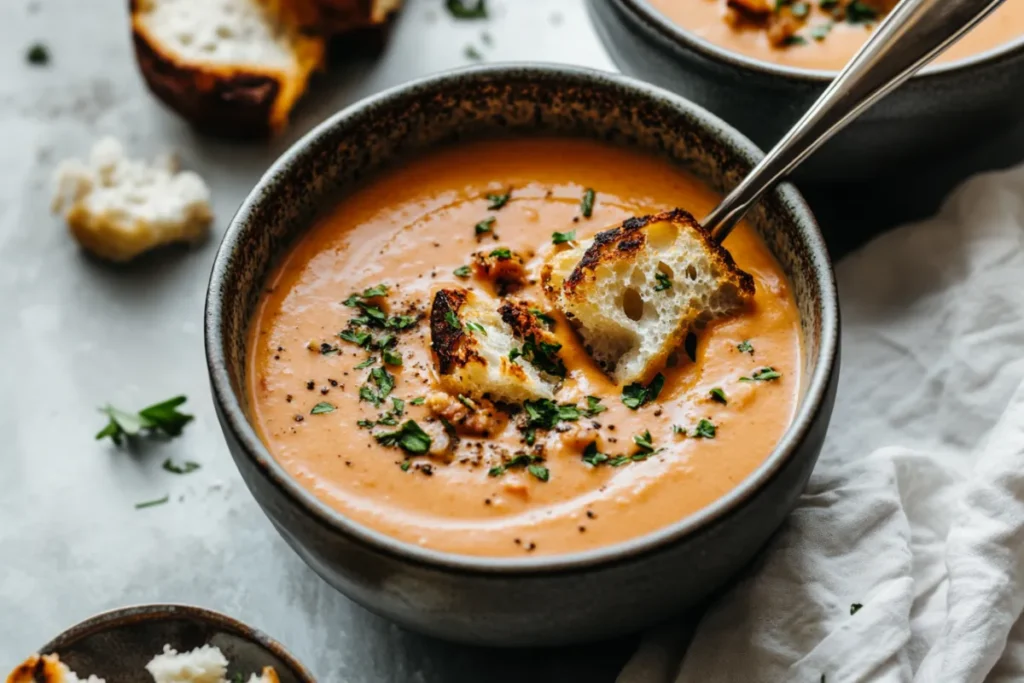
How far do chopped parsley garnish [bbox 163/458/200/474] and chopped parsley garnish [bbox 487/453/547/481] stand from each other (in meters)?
0.85

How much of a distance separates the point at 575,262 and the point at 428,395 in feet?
1.22

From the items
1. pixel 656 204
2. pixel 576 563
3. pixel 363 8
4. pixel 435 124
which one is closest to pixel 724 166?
pixel 656 204

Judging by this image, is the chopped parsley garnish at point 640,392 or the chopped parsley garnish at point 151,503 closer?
the chopped parsley garnish at point 640,392

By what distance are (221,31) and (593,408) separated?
5.34 feet

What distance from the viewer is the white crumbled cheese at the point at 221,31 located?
3.15 metres

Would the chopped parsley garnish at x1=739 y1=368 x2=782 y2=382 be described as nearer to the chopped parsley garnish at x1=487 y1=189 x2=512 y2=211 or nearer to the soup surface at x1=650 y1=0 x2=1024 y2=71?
the chopped parsley garnish at x1=487 y1=189 x2=512 y2=211

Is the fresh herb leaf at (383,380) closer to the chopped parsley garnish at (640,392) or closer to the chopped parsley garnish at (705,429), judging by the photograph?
the chopped parsley garnish at (640,392)

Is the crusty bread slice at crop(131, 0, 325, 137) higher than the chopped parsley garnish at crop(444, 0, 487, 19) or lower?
lower

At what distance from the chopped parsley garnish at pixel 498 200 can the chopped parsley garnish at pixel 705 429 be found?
643 mm

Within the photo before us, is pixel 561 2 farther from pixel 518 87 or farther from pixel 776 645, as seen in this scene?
pixel 776 645

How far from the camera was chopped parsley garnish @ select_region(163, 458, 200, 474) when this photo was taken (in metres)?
2.65

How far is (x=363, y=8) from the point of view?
321 cm

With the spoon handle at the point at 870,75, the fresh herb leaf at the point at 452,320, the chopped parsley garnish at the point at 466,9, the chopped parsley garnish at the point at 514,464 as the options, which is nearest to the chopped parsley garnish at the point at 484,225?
the fresh herb leaf at the point at 452,320

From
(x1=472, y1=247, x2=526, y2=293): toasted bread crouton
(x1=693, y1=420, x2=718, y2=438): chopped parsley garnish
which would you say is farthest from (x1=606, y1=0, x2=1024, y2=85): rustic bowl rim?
(x1=693, y1=420, x2=718, y2=438): chopped parsley garnish
